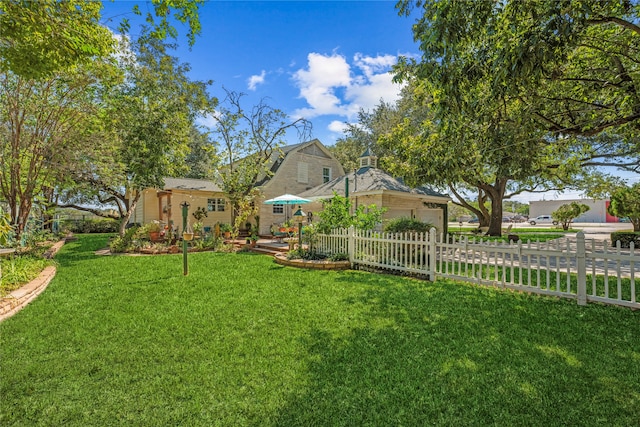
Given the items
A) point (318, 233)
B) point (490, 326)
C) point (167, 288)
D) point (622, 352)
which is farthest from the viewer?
point (318, 233)

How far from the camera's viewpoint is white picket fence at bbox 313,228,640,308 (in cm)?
496

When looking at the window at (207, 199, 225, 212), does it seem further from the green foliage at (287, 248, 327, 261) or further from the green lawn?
the green lawn

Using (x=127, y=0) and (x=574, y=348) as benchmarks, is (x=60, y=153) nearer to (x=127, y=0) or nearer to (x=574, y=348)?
(x=127, y=0)

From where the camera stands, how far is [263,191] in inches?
712

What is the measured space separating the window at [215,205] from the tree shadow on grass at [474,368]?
51.9 ft

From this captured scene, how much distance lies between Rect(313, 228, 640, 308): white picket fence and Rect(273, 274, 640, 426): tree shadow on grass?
0.57 metres

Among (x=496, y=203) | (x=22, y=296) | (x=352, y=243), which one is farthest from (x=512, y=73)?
(x=496, y=203)

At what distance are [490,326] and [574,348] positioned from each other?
91cm

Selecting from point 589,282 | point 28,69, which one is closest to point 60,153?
point 28,69

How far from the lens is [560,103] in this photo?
6961mm

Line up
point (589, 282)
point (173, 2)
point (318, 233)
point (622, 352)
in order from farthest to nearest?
1. point (318, 233)
2. point (589, 282)
3. point (173, 2)
4. point (622, 352)

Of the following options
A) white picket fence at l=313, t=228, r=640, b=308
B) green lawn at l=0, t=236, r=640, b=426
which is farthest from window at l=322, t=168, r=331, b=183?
green lawn at l=0, t=236, r=640, b=426

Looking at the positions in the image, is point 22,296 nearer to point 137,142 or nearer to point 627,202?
point 137,142

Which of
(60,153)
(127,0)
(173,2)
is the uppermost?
(127,0)
